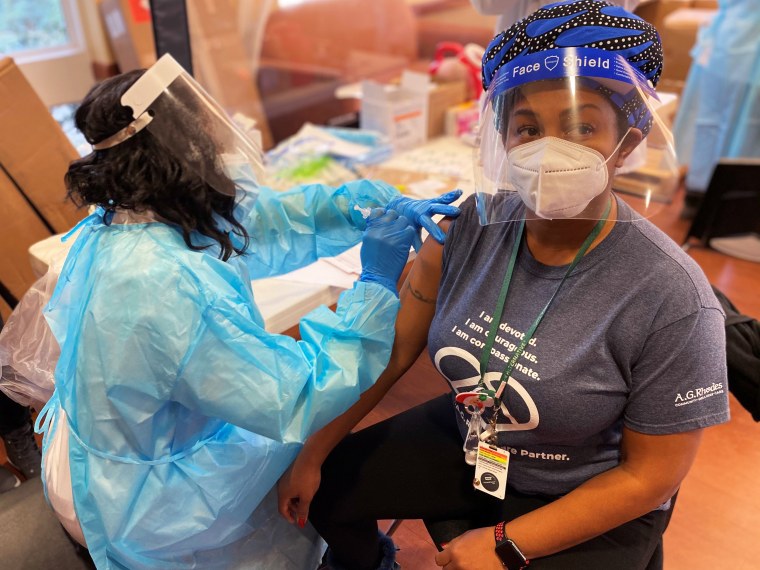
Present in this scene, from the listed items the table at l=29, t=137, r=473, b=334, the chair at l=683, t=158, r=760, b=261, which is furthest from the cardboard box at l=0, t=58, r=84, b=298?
the chair at l=683, t=158, r=760, b=261

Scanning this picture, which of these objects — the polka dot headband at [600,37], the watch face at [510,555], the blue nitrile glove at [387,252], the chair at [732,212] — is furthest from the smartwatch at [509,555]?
the chair at [732,212]

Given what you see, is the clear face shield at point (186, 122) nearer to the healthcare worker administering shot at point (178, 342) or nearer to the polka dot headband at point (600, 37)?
the healthcare worker administering shot at point (178, 342)

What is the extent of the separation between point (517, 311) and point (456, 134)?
1.85 m

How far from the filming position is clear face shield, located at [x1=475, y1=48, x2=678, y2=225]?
84 centimetres

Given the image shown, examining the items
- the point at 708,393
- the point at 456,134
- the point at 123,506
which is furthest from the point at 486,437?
the point at 456,134

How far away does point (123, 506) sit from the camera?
1042 mm

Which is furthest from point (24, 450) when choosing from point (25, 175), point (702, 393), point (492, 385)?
point (702, 393)

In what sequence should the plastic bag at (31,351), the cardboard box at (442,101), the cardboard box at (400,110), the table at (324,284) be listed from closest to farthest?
the plastic bag at (31,351)
the table at (324,284)
the cardboard box at (400,110)
the cardboard box at (442,101)

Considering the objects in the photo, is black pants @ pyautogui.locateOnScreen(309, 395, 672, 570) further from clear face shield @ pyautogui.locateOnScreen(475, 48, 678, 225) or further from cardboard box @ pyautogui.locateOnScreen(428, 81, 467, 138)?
cardboard box @ pyautogui.locateOnScreen(428, 81, 467, 138)

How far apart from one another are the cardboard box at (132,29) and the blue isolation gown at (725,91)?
2672 millimetres

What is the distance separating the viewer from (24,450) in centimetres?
159

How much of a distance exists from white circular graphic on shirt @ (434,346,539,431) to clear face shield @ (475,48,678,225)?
27cm

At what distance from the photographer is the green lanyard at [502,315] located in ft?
3.07

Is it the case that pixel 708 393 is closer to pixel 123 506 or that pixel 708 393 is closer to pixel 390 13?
pixel 123 506
